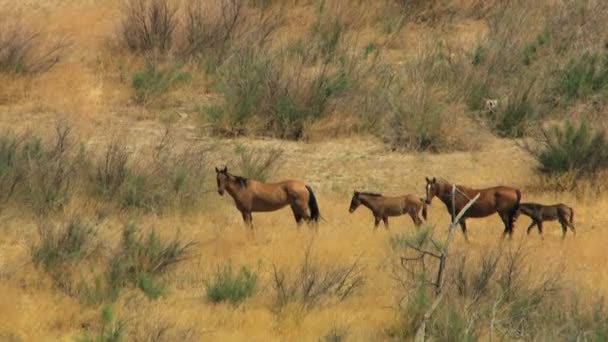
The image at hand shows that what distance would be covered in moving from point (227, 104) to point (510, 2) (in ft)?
24.3

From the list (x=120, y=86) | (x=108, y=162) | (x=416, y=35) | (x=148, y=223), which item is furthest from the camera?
(x=416, y=35)

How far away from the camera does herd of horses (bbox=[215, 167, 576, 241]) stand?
1552cm

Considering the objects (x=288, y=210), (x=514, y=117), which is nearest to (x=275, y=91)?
(x=514, y=117)

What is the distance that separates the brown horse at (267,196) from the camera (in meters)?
15.6

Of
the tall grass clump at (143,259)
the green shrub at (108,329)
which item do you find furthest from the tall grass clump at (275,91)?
the green shrub at (108,329)

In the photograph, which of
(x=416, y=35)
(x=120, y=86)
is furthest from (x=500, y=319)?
(x=416, y=35)

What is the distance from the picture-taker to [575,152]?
18484 mm

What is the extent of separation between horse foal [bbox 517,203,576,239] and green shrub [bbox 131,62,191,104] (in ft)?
26.6

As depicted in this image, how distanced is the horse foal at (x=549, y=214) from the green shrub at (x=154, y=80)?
8.10 metres

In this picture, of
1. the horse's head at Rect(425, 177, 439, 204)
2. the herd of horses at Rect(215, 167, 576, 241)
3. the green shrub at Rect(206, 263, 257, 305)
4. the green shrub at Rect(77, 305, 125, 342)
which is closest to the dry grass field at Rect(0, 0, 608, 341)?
the green shrub at Rect(77, 305, 125, 342)

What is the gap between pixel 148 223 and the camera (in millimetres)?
15961

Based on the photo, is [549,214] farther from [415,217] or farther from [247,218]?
[247,218]

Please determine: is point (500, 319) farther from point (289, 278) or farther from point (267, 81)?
point (267, 81)

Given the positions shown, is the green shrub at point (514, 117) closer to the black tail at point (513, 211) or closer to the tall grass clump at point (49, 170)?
the black tail at point (513, 211)
